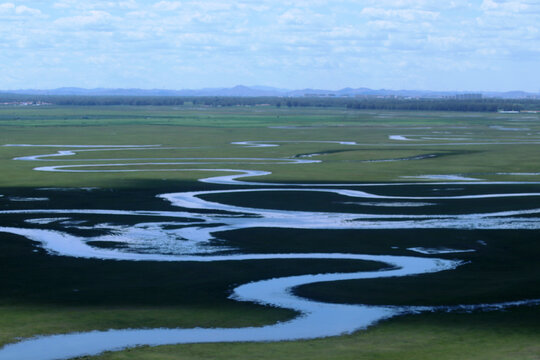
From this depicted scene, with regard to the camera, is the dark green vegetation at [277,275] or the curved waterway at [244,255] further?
the curved waterway at [244,255]

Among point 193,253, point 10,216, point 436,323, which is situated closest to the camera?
point 436,323

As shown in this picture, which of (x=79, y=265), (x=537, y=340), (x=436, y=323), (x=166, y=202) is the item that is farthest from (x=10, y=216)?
(x=537, y=340)

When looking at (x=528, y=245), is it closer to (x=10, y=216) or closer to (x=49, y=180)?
(x=10, y=216)

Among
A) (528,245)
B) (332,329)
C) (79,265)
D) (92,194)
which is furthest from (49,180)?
(332,329)

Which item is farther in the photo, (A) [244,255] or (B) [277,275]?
(A) [244,255]

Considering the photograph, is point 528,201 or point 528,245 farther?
point 528,201

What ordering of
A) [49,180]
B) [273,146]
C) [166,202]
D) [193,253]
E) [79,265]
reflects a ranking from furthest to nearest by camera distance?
[273,146] → [49,180] → [166,202] → [193,253] → [79,265]

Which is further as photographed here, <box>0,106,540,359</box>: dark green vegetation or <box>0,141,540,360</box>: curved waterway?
<box>0,141,540,360</box>: curved waterway
